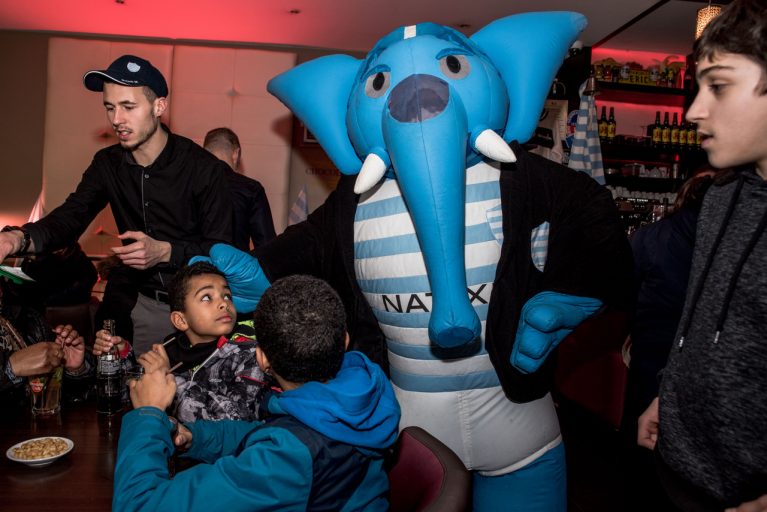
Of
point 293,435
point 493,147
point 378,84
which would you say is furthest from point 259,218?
point 293,435

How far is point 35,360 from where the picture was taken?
5.89 ft

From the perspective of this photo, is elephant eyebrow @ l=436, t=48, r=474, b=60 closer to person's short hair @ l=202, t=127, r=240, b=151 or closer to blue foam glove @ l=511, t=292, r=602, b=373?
blue foam glove @ l=511, t=292, r=602, b=373

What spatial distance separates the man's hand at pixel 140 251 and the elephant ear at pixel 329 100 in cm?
64

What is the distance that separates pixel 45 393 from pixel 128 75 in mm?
1103

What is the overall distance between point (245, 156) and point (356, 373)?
4.56 meters

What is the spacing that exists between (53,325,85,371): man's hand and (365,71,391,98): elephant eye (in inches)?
49.8

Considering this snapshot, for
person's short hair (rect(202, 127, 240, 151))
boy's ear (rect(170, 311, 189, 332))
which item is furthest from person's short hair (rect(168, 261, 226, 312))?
person's short hair (rect(202, 127, 240, 151))

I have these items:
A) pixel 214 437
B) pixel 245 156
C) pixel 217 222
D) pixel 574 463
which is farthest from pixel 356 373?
pixel 245 156

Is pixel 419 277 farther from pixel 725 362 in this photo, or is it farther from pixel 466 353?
pixel 725 362

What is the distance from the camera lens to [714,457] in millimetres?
1117

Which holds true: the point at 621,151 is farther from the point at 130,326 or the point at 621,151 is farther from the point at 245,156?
the point at 130,326

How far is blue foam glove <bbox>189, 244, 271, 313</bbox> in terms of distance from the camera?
178 cm

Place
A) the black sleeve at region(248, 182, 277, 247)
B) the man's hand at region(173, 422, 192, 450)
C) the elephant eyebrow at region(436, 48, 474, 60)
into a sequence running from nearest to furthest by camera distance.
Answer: the man's hand at region(173, 422, 192, 450), the elephant eyebrow at region(436, 48, 474, 60), the black sleeve at region(248, 182, 277, 247)

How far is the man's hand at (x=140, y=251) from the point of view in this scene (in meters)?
1.96
